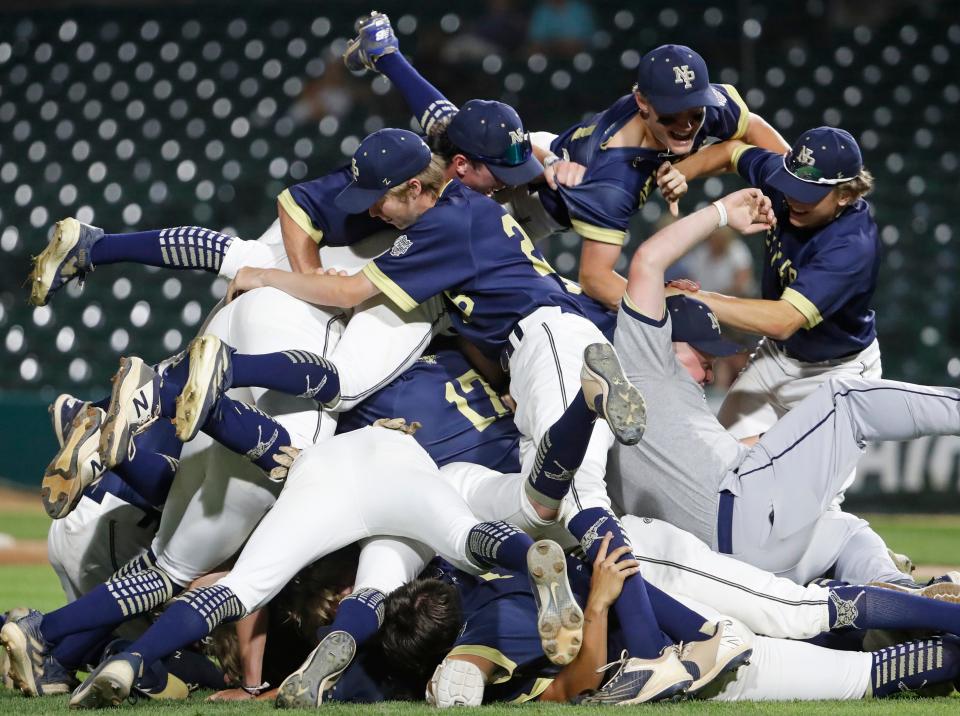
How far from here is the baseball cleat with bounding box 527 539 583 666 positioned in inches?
98.8

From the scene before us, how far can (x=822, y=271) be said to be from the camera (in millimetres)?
3721

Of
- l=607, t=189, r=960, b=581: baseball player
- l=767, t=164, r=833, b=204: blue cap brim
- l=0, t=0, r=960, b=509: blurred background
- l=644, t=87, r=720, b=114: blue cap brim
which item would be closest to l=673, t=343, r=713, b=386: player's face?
l=607, t=189, r=960, b=581: baseball player

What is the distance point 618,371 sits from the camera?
8.85 ft

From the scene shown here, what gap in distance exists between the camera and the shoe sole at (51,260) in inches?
147

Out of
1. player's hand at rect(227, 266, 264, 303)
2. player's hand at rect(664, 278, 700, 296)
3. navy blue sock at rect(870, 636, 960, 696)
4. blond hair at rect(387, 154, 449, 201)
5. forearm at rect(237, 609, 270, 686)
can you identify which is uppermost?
blond hair at rect(387, 154, 449, 201)

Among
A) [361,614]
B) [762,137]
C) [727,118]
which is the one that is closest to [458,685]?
[361,614]

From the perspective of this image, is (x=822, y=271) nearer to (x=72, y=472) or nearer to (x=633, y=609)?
(x=633, y=609)

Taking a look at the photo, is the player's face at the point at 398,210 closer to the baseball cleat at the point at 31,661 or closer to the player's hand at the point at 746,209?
the player's hand at the point at 746,209

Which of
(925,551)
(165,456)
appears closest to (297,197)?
(165,456)

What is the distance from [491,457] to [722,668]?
41.8 inches

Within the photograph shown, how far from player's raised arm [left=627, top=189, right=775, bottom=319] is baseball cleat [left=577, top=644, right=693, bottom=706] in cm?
93

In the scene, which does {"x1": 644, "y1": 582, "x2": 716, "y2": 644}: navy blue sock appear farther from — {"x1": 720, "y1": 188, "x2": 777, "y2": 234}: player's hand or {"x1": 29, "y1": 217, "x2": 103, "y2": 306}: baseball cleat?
{"x1": 29, "y1": 217, "x2": 103, "y2": 306}: baseball cleat

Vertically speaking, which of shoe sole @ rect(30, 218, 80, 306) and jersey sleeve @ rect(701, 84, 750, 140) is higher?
jersey sleeve @ rect(701, 84, 750, 140)

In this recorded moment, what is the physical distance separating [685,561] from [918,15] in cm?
760
